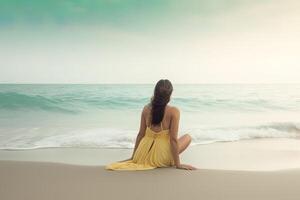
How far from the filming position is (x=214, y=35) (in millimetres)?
8992

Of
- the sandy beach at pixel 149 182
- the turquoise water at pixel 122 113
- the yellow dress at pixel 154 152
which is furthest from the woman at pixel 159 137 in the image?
the turquoise water at pixel 122 113

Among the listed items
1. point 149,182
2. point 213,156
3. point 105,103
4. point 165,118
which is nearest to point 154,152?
point 165,118

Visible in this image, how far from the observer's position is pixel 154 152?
3424 mm

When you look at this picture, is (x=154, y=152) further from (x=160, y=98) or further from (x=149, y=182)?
(x=149, y=182)

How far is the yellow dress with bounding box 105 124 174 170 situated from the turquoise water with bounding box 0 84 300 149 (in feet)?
5.64

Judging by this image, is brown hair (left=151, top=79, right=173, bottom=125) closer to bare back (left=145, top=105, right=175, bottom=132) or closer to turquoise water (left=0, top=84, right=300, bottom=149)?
bare back (left=145, top=105, right=175, bottom=132)

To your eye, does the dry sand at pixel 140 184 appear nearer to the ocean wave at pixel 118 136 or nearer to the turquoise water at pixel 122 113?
the ocean wave at pixel 118 136

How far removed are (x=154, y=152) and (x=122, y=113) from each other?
442 centimetres

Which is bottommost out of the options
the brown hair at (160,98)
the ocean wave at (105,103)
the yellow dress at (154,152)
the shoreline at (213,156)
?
the shoreline at (213,156)

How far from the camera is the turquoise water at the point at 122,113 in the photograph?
18.9 feet

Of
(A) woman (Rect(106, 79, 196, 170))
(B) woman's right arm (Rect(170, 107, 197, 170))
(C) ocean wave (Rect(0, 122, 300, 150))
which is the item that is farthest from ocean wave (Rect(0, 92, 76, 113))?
(B) woman's right arm (Rect(170, 107, 197, 170))

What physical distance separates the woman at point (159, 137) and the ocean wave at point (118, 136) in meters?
1.73

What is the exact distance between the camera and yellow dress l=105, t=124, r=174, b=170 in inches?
135

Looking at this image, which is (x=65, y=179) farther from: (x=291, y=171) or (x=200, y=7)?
(x=200, y=7)
